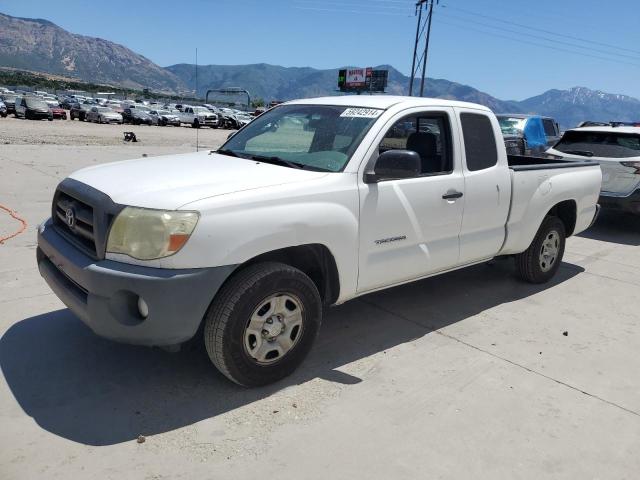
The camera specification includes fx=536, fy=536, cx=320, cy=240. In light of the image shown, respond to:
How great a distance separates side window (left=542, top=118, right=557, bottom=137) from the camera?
16.7 metres

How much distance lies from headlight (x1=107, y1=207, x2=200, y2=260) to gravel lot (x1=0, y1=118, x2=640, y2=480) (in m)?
0.95

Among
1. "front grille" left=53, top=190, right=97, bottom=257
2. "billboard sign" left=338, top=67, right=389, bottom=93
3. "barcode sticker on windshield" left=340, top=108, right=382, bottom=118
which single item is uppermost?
"billboard sign" left=338, top=67, right=389, bottom=93

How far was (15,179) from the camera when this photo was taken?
1033cm

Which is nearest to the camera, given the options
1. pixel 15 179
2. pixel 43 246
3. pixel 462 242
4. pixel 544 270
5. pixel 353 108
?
pixel 43 246

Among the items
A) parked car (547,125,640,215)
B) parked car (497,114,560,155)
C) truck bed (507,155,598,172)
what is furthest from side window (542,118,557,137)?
truck bed (507,155,598,172)

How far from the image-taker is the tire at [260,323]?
3039mm

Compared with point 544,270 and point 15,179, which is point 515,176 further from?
point 15,179

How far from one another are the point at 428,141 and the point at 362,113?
818 millimetres

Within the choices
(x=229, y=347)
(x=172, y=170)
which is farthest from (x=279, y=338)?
(x=172, y=170)

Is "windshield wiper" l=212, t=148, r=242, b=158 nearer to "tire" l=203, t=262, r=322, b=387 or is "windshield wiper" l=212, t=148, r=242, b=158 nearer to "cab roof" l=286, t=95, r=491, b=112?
"cab roof" l=286, t=95, r=491, b=112

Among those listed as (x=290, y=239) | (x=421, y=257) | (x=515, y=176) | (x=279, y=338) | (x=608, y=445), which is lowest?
(x=608, y=445)

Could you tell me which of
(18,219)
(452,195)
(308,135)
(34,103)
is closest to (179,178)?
(308,135)

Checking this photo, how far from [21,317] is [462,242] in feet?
11.8

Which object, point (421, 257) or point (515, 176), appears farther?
point (515, 176)
